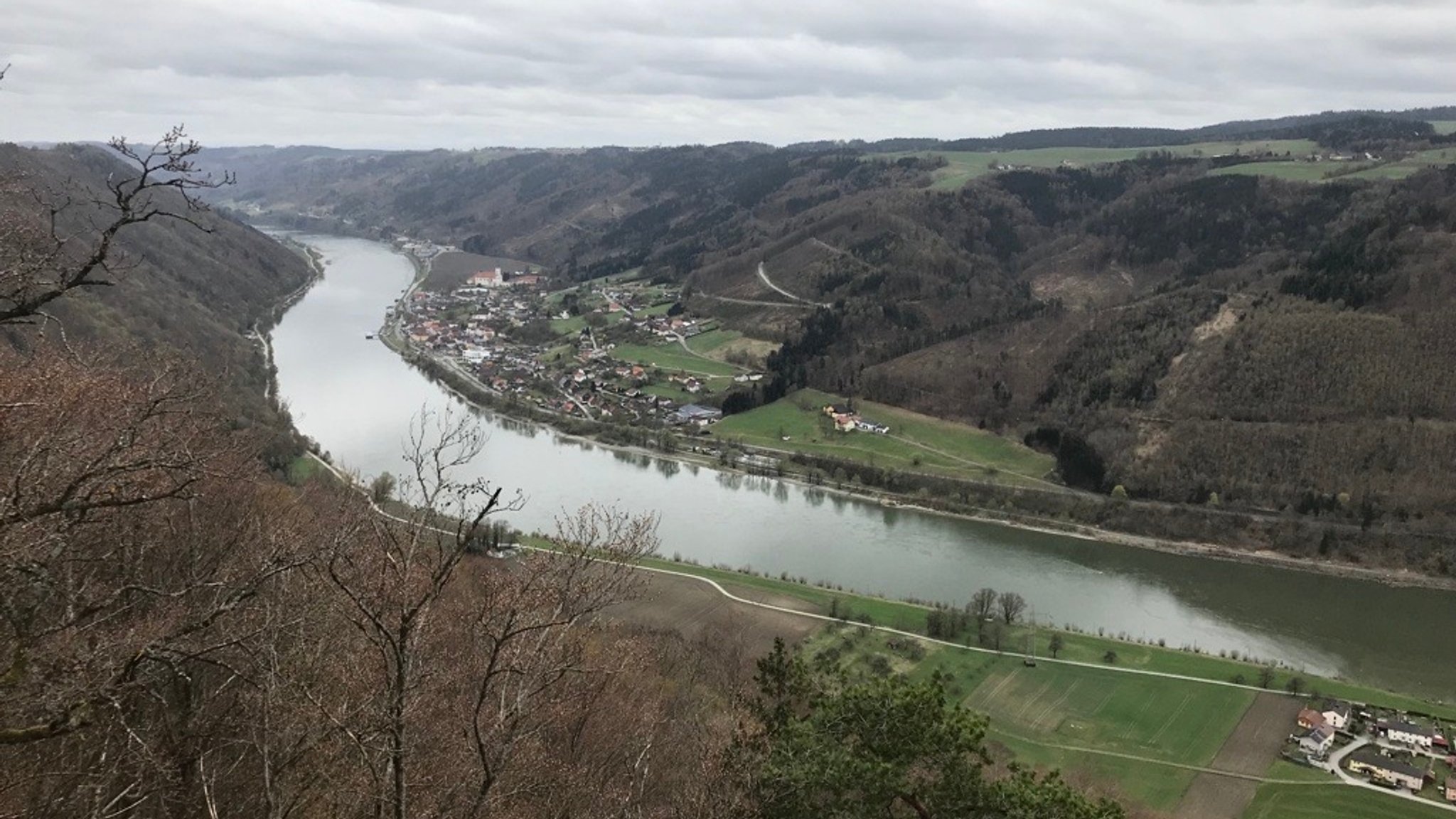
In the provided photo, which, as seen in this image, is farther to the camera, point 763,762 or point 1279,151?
point 1279,151

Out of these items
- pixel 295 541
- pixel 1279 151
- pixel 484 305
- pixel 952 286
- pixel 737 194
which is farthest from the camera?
pixel 737 194

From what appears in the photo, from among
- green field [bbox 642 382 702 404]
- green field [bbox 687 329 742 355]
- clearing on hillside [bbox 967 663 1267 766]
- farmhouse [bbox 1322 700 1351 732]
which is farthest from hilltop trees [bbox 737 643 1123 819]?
green field [bbox 687 329 742 355]

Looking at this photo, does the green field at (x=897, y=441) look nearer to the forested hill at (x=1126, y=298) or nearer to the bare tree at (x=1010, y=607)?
the forested hill at (x=1126, y=298)

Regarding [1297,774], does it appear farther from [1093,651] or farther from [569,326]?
[569,326]

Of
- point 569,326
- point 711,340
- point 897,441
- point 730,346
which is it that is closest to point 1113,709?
point 897,441

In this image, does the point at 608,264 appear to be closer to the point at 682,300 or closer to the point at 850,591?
the point at 682,300

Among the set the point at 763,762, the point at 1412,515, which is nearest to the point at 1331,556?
the point at 1412,515

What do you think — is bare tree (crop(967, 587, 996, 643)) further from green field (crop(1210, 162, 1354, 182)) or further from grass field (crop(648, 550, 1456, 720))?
green field (crop(1210, 162, 1354, 182))
